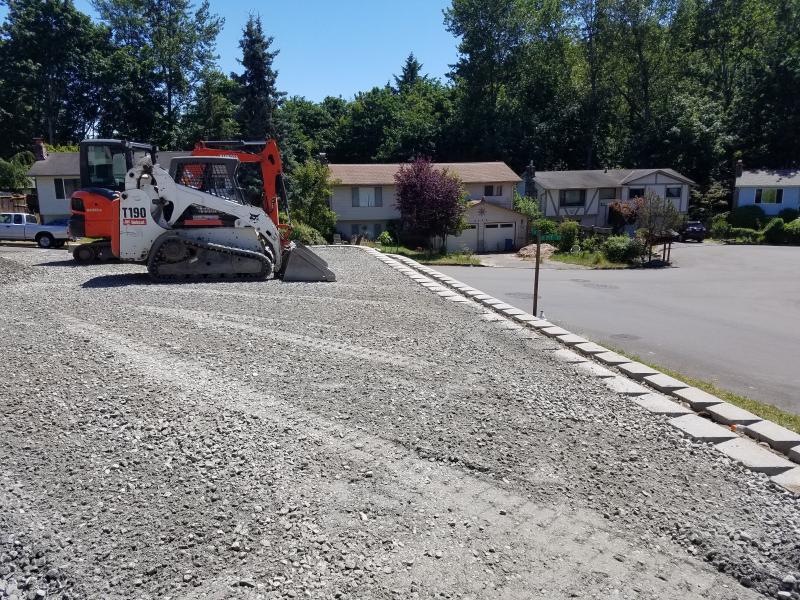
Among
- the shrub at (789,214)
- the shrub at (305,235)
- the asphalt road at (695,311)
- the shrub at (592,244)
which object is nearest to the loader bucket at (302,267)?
the asphalt road at (695,311)

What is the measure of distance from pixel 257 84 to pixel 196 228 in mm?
Answer: 26119

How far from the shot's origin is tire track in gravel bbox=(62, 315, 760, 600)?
3.65 m

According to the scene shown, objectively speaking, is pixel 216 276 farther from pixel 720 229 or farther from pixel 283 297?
pixel 720 229

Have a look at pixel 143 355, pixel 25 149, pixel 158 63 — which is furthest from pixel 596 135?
pixel 143 355

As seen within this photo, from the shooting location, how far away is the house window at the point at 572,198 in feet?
148

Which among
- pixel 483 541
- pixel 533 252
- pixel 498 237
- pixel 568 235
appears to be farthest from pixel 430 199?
pixel 483 541

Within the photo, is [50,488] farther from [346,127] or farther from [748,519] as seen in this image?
[346,127]

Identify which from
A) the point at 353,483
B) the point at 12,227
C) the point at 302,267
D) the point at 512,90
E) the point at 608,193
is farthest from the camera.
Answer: the point at 512,90

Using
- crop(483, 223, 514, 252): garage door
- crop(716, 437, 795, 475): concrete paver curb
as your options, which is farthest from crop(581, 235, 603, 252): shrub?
crop(716, 437, 795, 475): concrete paver curb

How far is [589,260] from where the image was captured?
33.1m

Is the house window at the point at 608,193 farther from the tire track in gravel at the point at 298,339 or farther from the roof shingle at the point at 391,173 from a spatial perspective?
the tire track in gravel at the point at 298,339

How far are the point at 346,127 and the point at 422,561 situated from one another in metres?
51.2

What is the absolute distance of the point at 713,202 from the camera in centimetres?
4741

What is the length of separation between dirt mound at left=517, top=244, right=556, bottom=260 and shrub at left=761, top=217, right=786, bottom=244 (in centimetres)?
1594
